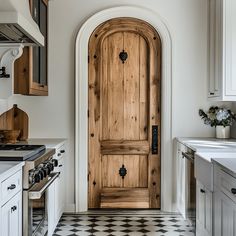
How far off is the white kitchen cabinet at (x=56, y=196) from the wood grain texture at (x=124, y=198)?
0.54 meters

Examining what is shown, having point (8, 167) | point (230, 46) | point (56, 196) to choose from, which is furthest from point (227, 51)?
point (8, 167)

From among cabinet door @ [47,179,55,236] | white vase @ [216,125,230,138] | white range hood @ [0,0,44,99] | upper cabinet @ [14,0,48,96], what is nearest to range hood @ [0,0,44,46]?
white range hood @ [0,0,44,99]

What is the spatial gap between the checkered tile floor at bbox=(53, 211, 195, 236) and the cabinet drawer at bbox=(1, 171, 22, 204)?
1.40 metres

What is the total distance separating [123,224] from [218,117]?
61.5 inches

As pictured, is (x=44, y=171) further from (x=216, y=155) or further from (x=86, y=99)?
(x=86, y=99)

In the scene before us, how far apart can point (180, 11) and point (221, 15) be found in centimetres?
79

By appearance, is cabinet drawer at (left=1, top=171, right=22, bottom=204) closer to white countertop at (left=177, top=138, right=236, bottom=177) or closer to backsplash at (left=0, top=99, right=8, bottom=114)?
white countertop at (left=177, top=138, right=236, bottom=177)

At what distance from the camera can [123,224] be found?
4254 mm

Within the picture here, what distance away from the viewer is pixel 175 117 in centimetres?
480

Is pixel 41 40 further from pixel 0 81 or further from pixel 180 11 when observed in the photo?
pixel 180 11

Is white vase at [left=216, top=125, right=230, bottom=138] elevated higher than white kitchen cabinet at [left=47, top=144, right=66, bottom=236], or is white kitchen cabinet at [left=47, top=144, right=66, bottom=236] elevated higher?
white vase at [left=216, top=125, right=230, bottom=138]

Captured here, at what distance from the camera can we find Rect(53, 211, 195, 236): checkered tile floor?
13.0 ft

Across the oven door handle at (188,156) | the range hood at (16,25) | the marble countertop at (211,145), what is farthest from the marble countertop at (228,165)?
the range hood at (16,25)

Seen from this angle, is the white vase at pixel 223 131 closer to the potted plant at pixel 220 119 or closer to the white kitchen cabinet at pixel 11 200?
the potted plant at pixel 220 119
